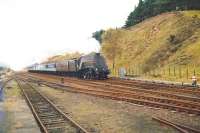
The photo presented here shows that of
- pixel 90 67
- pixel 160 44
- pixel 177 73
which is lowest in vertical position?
pixel 177 73

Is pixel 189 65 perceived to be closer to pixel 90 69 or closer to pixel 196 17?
pixel 90 69

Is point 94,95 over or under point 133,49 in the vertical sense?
→ under

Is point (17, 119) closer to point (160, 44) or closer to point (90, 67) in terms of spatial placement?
point (90, 67)

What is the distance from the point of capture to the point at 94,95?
25.3 metres

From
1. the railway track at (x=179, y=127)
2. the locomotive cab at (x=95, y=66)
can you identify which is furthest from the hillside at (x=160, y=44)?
the railway track at (x=179, y=127)

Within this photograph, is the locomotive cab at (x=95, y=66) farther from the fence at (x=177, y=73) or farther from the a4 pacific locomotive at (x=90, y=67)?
the fence at (x=177, y=73)

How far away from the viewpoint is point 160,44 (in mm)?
60125

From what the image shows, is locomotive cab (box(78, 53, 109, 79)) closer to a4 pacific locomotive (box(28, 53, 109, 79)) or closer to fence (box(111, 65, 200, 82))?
a4 pacific locomotive (box(28, 53, 109, 79))

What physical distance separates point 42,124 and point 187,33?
4717 centimetres

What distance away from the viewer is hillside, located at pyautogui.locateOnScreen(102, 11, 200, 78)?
51.0 metres

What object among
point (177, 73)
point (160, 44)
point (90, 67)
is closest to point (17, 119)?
point (90, 67)

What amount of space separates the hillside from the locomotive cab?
1210cm

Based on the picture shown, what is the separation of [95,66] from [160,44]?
22.9 m

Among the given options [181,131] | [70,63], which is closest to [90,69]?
[70,63]
